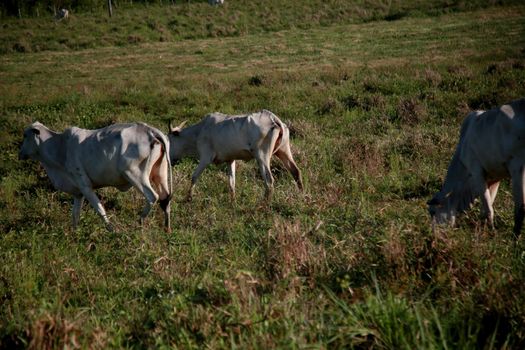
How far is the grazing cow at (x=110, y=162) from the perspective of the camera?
27.1 feet

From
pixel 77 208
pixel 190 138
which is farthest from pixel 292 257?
pixel 190 138

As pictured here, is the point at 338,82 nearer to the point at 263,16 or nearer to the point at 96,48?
the point at 96,48

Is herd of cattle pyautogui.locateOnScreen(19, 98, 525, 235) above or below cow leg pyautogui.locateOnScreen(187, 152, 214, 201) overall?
above

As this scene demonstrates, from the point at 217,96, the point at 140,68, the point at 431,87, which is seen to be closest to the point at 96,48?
the point at 140,68

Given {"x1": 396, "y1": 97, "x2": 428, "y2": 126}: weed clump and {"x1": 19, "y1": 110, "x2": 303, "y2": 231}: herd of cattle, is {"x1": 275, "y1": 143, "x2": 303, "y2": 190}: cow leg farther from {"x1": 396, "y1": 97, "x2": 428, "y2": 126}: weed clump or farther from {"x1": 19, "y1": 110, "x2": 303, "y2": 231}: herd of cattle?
{"x1": 396, "y1": 97, "x2": 428, "y2": 126}: weed clump

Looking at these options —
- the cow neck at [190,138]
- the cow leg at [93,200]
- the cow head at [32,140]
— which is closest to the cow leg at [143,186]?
the cow leg at [93,200]

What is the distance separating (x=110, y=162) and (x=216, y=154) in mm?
2513

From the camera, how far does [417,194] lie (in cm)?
857

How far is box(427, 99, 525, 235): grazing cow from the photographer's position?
6.45m

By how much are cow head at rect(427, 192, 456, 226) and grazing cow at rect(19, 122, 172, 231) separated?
12.3 ft

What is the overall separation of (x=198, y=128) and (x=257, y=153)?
168 cm

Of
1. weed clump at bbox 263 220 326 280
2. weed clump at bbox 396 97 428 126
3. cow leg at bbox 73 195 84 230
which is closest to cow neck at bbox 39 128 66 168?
cow leg at bbox 73 195 84 230

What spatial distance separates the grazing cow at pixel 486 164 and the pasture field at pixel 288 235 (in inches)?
12.2

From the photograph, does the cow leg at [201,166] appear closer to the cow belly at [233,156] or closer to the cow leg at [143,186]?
the cow belly at [233,156]
